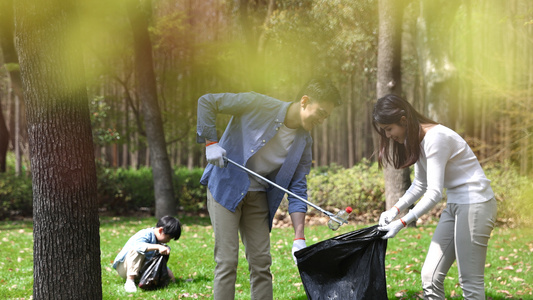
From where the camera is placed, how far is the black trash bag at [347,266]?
2967 millimetres

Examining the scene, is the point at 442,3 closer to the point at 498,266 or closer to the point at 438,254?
the point at 498,266

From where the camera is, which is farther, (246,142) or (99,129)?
(99,129)

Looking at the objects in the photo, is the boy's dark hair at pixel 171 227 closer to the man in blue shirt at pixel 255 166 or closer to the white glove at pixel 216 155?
the man in blue shirt at pixel 255 166

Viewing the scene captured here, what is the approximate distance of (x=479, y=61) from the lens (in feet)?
51.9

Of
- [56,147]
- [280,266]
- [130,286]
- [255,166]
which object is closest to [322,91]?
[255,166]

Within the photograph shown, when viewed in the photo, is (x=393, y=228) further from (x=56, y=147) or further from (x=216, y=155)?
(x=56, y=147)

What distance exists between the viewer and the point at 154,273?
192 inches

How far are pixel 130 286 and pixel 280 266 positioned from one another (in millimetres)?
1921

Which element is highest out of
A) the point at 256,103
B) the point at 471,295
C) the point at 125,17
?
the point at 125,17

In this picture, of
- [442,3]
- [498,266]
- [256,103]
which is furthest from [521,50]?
[256,103]

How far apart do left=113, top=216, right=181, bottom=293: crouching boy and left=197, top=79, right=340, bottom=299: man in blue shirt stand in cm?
159

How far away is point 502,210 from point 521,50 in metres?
7.37

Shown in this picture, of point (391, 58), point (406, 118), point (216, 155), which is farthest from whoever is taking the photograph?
point (391, 58)

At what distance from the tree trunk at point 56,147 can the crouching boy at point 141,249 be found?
152 cm
